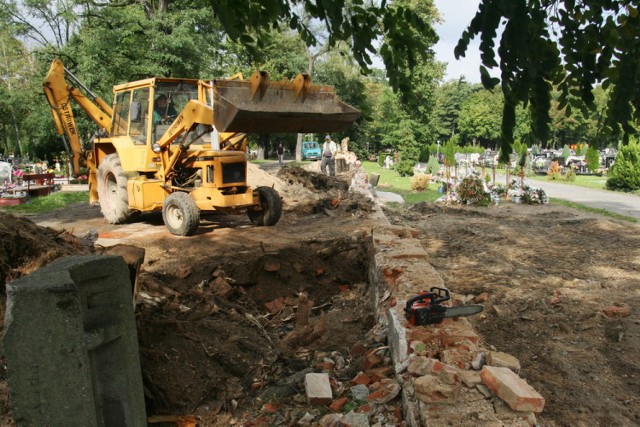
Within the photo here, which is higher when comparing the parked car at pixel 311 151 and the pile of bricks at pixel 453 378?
the parked car at pixel 311 151

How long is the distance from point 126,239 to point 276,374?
5.91 metres

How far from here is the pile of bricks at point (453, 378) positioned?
2.70 metres

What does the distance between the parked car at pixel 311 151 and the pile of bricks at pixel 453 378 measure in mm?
42568

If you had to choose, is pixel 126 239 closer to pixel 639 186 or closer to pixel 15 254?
pixel 15 254

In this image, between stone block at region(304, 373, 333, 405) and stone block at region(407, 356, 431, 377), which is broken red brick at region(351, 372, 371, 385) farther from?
stone block at region(407, 356, 431, 377)

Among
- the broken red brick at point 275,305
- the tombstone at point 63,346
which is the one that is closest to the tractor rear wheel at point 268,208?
the broken red brick at point 275,305

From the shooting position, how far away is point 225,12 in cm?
394

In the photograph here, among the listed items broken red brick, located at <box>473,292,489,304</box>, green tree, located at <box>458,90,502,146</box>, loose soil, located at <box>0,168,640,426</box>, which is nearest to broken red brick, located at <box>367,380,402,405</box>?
loose soil, located at <box>0,168,640,426</box>

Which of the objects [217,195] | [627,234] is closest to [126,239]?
[217,195]

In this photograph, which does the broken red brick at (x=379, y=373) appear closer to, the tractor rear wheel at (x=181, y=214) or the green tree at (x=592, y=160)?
the tractor rear wheel at (x=181, y=214)

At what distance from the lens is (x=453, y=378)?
2994 mm

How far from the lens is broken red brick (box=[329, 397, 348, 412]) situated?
11.4ft

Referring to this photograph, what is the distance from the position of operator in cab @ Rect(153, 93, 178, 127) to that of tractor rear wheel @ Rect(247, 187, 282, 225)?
7.24ft

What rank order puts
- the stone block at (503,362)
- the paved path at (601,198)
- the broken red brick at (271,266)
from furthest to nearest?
the paved path at (601,198)
the broken red brick at (271,266)
the stone block at (503,362)
